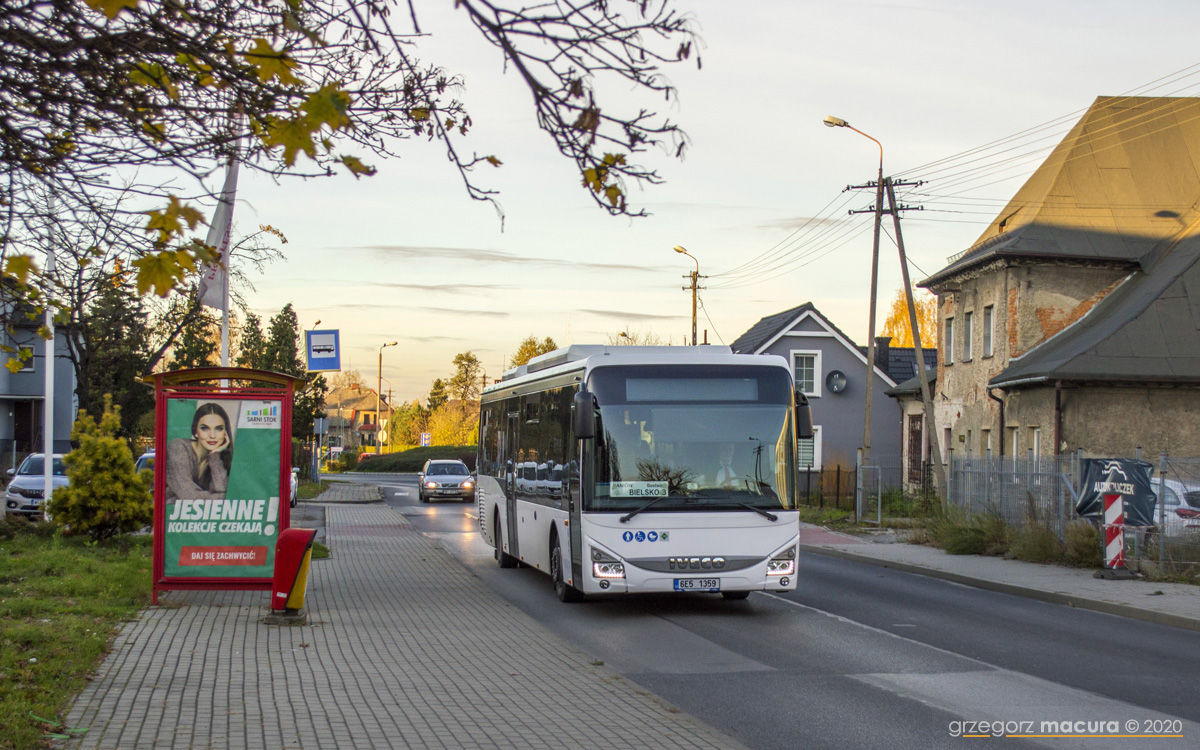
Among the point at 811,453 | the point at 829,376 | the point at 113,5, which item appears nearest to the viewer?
the point at 113,5

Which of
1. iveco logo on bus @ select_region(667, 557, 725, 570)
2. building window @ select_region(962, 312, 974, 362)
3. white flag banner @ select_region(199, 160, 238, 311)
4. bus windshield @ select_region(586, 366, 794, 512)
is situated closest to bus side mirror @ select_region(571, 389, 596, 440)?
bus windshield @ select_region(586, 366, 794, 512)

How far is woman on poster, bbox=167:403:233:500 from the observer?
40.3ft

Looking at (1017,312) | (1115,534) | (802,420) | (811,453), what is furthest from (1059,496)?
(811,453)

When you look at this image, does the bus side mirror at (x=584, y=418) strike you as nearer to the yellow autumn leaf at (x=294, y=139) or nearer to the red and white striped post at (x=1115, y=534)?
the red and white striped post at (x=1115, y=534)

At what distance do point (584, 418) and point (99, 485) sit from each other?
8242mm

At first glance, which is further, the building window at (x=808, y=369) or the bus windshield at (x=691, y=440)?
the building window at (x=808, y=369)

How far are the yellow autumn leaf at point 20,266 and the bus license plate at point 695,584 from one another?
8.51 metres

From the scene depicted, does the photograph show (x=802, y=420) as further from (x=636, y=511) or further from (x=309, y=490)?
(x=309, y=490)

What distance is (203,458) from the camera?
40.7ft

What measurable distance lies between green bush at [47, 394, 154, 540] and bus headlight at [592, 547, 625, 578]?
307 inches

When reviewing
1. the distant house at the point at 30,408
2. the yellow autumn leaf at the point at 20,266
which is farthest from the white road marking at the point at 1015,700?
the distant house at the point at 30,408

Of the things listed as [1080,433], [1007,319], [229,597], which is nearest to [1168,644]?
[229,597]

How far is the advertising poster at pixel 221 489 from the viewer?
40.1ft

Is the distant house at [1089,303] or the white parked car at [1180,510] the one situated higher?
the distant house at [1089,303]
